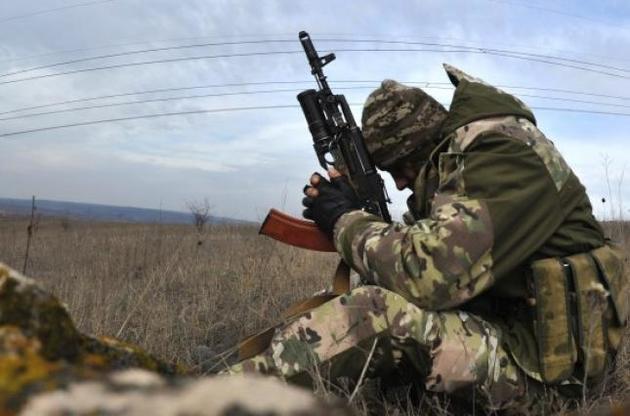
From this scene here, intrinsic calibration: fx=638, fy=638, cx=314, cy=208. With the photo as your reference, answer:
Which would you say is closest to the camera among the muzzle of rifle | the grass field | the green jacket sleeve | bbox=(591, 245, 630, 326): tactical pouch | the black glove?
the green jacket sleeve

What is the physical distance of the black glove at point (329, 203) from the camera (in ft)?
8.46

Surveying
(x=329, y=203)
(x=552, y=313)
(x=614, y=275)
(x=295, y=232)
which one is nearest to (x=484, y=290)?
(x=552, y=313)

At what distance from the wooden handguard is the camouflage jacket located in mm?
329

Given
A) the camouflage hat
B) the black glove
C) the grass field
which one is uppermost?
the camouflage hat

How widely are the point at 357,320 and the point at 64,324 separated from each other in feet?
4.44

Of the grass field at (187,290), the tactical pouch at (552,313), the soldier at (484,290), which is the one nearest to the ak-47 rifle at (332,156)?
the soldier at (484,290)

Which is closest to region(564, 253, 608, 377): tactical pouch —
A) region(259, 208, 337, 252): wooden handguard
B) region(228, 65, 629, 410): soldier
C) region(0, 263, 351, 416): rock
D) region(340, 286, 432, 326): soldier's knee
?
region(228, 65, 629, 410): soldier

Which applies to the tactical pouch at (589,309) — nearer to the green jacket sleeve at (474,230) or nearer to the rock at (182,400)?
the green jacket sleeve at (474,230)

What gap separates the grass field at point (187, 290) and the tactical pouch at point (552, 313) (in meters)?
0.36

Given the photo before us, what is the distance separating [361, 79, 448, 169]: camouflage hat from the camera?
2.58 m

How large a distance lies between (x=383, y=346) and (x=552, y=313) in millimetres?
592

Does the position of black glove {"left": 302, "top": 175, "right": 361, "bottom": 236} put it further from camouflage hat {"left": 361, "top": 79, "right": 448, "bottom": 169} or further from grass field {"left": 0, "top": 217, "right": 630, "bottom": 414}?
grass field {"left": 0, "top": 217, "right": 630, "bottom": 414}

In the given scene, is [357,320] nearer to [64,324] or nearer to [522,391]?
[522,391]

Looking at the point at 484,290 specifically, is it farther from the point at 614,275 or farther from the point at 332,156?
the point at 332,156
